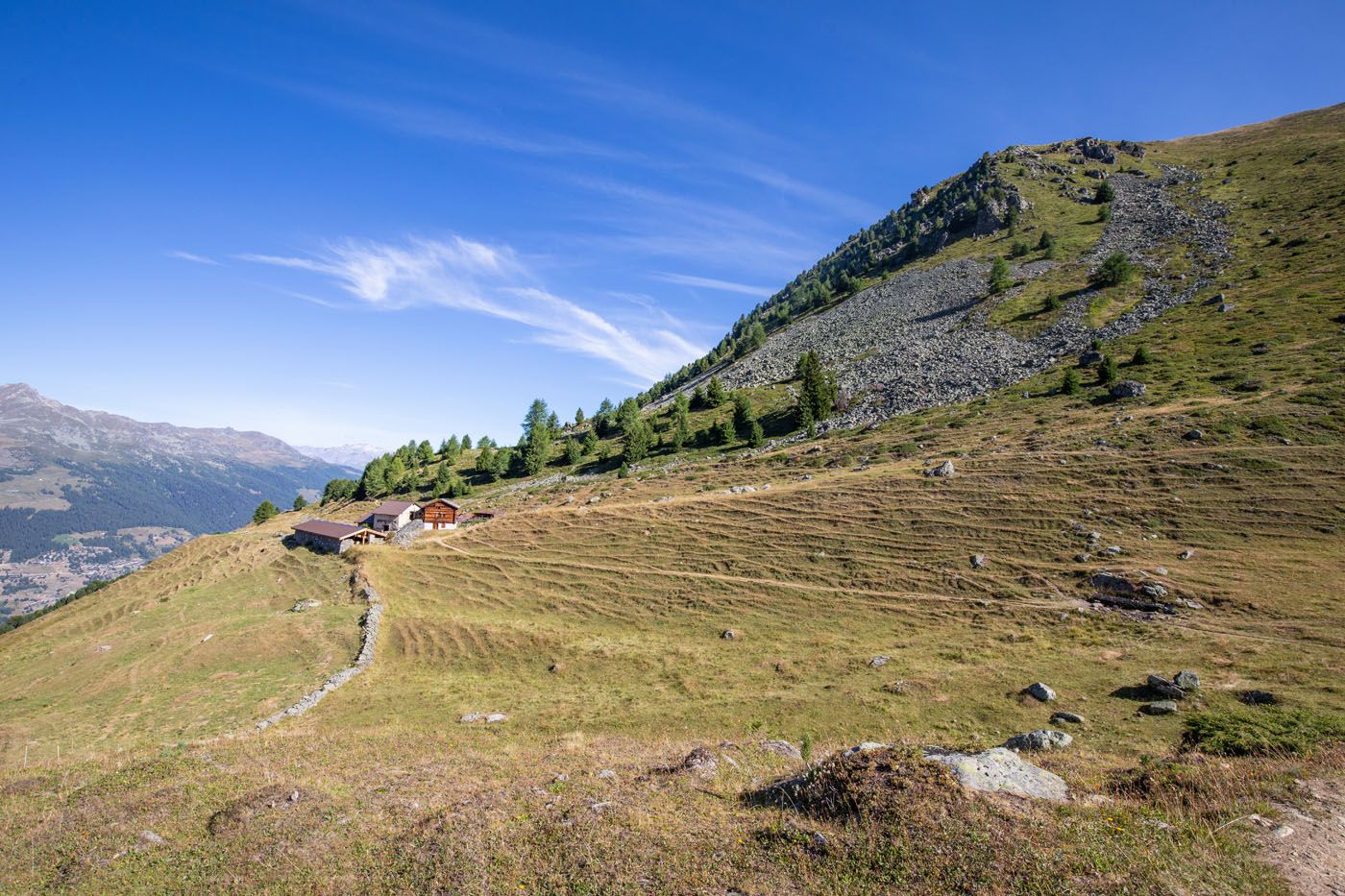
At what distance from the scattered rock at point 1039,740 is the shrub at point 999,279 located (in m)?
118

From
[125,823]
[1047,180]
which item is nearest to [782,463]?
[125,823]

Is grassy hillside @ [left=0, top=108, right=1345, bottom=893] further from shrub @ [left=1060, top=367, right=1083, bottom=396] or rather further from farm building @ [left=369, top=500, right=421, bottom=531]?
farm building @ [left=369, top=500, right=421, bottom=531]

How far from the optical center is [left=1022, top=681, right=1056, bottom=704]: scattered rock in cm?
2548

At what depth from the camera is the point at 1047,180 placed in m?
166

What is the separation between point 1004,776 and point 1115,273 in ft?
391

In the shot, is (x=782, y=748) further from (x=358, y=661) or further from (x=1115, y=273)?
(x=1115, y=273)

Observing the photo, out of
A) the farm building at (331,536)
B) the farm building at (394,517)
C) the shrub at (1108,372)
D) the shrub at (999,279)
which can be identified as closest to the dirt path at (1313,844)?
the shrub at (1108,372)

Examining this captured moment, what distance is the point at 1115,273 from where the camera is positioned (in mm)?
99438

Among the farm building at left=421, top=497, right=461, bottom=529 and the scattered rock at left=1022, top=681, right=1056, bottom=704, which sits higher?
the farm building at left=421, top=497, right=461, bottom=529

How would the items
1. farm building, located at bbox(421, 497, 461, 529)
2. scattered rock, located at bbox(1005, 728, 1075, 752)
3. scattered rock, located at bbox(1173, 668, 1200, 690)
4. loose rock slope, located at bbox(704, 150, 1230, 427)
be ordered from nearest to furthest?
scattered rock, located at bbox(1005, 728, 1075, 752) < scattered rock, located at bbox(1173, 668, 1200, 690) < farm building, located at bbox(421, 497, 461, 529) < loose rock slope, located at bbox(704, 150, 1230, 427)

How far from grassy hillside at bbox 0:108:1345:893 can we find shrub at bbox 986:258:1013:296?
39635 millimetres

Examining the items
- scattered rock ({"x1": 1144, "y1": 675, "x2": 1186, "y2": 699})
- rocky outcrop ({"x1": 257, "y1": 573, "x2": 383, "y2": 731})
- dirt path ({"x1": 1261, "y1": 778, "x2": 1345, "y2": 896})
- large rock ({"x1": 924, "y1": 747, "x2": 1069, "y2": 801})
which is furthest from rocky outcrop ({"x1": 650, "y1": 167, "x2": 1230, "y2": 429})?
rocky outcrop ({"x1": 257, "y1": 573, "x2": 383, "y2": 731})

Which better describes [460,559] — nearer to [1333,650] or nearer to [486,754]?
[486,754]

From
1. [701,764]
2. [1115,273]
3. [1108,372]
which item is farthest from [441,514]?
[1115,273]
